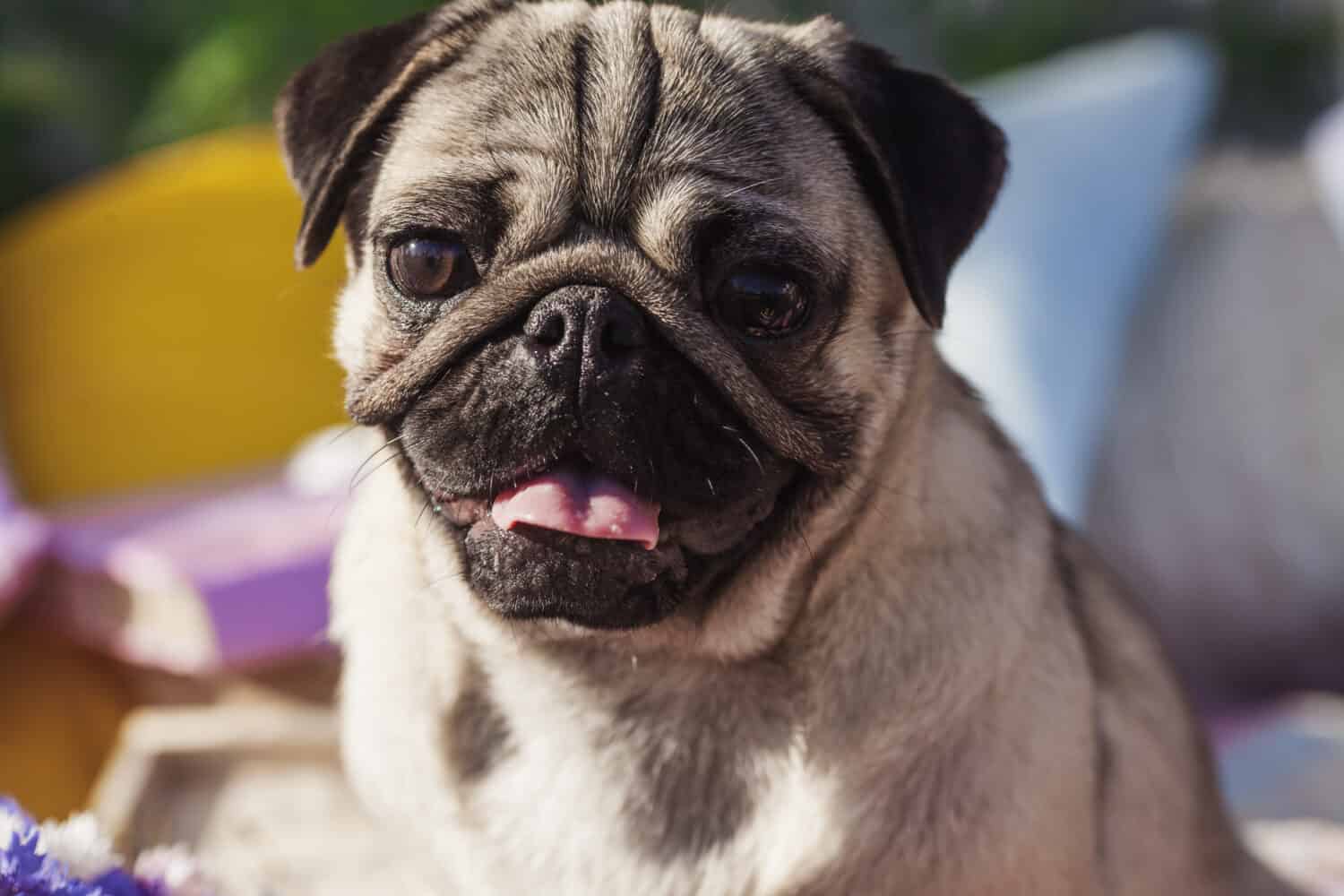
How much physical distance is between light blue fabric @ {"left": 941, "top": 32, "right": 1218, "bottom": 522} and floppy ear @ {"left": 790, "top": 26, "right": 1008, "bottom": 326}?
3.98 feet

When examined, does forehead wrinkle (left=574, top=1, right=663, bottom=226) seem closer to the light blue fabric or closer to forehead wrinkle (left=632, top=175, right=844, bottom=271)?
forehead wrinkle (left=632, top=175, right=844, bottom=271)

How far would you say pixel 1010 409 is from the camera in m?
2.45

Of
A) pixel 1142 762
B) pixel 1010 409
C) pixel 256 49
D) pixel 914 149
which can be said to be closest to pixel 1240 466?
pixel 1010 409

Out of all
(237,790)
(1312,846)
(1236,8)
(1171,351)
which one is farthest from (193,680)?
(1236,8)

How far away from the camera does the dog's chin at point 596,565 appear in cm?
113

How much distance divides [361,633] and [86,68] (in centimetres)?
323

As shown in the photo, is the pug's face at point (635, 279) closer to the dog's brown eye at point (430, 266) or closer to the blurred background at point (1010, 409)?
the dog's brown eye at point (430, 266)

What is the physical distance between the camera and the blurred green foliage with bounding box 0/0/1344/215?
11.7 ft

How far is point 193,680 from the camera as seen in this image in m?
2.22

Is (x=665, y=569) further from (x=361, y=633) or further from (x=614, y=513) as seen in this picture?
(x=361, y=633)

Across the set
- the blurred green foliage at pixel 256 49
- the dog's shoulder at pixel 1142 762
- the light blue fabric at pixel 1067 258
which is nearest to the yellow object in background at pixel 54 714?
the dog's shoulder at pixel 1142 762

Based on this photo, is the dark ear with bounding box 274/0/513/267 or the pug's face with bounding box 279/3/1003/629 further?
the dark ear with bounding box 274/0/513/267

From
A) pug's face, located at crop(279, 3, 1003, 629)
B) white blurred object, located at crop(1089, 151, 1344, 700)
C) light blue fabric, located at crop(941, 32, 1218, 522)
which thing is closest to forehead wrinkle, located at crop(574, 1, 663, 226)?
pug's face, located at crop(279, 3, 1003, 629)

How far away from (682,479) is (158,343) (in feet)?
6.10
